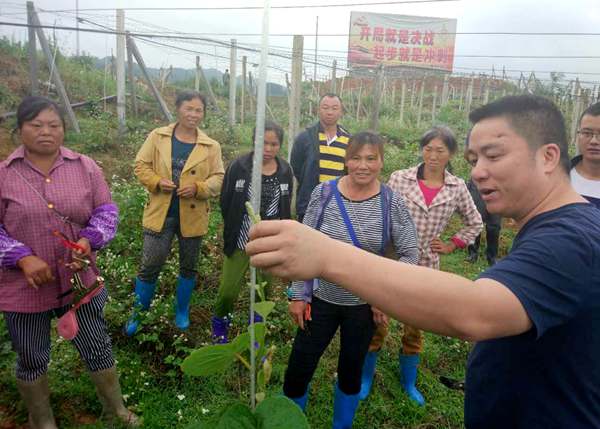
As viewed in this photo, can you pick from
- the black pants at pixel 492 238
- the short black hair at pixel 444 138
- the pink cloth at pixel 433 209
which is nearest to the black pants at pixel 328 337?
the pink cloth at pixel 433 209

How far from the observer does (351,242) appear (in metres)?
2.20

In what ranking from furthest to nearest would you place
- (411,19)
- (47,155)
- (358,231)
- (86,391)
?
1. (411,19)
2. (86,391)
3. (358,231)
4. (47,155)

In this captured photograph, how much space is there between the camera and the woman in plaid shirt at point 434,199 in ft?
8.84

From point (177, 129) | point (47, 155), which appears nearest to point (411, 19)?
point (177, 129)

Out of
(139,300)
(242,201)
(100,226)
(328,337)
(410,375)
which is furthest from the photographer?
(139,300)

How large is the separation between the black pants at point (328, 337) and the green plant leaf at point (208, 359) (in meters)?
1.16

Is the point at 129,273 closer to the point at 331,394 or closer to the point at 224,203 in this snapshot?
the point at 224,203

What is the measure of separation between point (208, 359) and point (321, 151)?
271 centimetres

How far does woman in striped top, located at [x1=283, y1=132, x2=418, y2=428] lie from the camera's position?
2.20 meters

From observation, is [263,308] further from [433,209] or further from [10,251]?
[433,209]

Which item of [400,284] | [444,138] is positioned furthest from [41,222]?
[444,138]

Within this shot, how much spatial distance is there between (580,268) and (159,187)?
263cm

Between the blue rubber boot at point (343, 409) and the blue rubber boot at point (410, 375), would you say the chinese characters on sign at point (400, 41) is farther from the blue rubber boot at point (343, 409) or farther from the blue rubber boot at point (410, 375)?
the blue rubber boot at point (343, 409)

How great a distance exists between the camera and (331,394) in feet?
9.46
